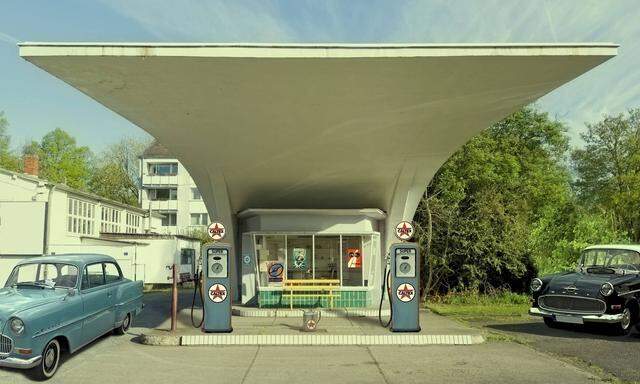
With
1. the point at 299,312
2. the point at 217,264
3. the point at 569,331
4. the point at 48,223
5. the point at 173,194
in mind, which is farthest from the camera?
the point at 173,194

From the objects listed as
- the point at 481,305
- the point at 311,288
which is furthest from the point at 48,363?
the point at 481,305

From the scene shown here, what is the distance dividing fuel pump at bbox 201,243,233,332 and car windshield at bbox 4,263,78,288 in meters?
2.83

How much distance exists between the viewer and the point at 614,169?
42.5 meters

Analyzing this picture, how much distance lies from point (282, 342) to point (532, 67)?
6.56 meters

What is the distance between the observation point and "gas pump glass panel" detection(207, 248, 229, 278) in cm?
1150

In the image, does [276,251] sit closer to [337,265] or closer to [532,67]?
[337,265]

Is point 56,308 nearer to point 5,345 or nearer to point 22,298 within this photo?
point 22,298

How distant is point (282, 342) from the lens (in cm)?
1048

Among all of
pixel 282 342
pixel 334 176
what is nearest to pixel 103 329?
pixel 282 342

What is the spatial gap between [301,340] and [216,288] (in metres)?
2.11

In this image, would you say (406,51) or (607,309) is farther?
(607,309)

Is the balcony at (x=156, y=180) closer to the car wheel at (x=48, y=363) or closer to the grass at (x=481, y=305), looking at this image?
the grass at (x=481, y=305)

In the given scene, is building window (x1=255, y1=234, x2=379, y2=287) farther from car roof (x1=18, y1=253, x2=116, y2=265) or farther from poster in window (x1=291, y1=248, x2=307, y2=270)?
car roof (x1=18, y1=253, x2=116, y2=265)

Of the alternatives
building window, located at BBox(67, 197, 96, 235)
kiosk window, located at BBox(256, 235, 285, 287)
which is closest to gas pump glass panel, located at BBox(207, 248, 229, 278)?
kiosk window, located at BBox(256, 235, 285, 287)
